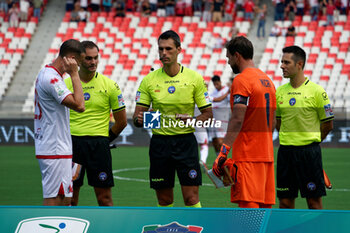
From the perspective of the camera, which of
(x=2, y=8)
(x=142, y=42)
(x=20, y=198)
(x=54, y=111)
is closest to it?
(x=54, y=111)

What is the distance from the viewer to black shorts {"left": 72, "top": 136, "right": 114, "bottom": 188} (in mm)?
7184

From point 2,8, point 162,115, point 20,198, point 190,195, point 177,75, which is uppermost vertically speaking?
point 2,8

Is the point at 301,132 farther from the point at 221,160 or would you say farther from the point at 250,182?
the point at 221,160

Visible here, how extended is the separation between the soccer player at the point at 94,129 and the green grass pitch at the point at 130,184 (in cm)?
249

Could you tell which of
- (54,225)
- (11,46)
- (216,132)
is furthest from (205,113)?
(11,46)

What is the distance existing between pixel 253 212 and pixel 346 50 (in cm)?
2309

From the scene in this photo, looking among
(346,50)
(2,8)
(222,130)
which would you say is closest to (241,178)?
(222,130)

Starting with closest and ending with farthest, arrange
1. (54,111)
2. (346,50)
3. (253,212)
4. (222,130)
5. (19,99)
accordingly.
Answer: (253,212), (54,111), (222,130), (19,99), (346,50)

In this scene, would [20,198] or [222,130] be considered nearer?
[20,198]

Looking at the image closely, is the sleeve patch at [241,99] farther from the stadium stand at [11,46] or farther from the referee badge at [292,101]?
the stadium stand at [11,46]

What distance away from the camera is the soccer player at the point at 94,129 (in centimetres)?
720

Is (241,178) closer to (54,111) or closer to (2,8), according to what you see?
(54,111)

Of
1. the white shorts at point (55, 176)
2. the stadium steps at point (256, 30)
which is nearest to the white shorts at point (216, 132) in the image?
the white shorts at point (55, 176)

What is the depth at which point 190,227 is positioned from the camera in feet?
Answer: 14.6
